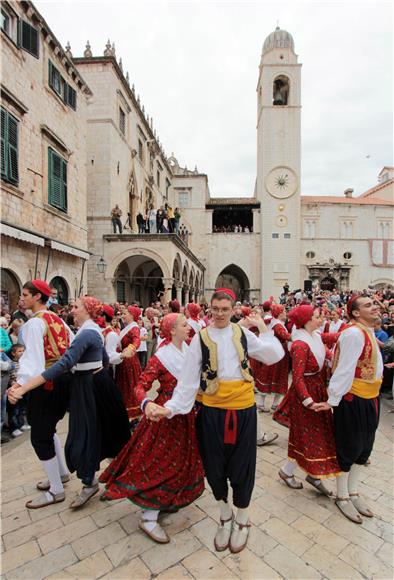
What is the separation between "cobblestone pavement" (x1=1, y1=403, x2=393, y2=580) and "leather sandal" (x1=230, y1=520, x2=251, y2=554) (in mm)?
50

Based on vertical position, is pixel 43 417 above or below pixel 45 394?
below

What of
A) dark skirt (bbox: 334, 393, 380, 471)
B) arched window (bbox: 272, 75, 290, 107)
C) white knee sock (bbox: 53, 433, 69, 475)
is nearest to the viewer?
dark skirt (bbox: 334, 393, 380, 471)

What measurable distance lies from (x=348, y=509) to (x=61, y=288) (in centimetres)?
1115

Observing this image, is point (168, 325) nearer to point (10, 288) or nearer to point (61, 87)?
point (10, 288)

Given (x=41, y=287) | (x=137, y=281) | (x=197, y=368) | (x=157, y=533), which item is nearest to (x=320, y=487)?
(x=157, y=533)

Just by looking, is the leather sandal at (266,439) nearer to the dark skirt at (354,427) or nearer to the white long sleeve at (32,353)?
the dark skirt at (354,427)

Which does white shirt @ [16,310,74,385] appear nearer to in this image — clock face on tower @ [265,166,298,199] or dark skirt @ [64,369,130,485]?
dark skirt @ [64,369,130,485]

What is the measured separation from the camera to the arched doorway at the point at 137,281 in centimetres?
1848

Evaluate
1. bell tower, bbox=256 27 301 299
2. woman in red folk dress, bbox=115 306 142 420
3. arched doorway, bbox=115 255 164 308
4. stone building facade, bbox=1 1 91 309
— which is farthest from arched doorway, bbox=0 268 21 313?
bell tower, bbox=256 27 301 299

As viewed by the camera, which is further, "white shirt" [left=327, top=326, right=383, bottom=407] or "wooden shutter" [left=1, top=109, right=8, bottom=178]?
"wooden shutter" [left=1, top=109, right=8, bottom=178]

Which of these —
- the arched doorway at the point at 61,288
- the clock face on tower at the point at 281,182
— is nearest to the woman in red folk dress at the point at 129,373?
the arched doorway at the point at 61,288

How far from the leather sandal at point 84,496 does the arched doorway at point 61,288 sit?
9103 millimetres

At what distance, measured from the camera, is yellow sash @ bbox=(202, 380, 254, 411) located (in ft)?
8.25

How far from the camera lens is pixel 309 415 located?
11.0ft
